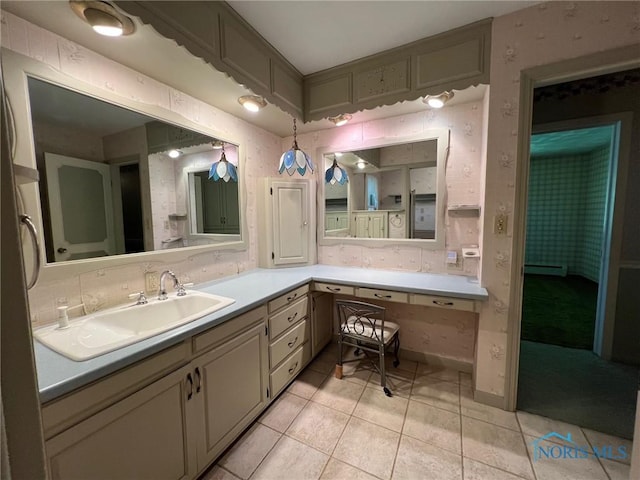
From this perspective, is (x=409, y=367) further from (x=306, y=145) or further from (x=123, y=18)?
(x=123, y=18)

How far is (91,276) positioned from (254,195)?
1394mm

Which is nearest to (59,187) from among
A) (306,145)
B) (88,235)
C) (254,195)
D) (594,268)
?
(88,235)

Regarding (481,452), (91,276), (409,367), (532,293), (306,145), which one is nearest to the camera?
(91,276)

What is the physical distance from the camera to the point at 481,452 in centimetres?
150

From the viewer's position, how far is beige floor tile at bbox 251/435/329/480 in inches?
54.2

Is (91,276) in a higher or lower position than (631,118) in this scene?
lower

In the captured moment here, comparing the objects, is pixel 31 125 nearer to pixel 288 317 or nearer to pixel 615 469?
pixel 288 317

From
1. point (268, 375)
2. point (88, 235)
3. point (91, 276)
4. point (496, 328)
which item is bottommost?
point (268, 375)

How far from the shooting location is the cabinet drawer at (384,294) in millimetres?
1924

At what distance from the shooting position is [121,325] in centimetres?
141

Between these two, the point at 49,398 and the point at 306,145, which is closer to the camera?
the point at 49,398

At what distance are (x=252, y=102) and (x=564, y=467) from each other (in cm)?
297

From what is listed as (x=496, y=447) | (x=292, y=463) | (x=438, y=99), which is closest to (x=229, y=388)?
(x=292, y=463)

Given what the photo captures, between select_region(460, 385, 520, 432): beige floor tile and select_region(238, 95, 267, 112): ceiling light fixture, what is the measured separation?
8.68 feet
